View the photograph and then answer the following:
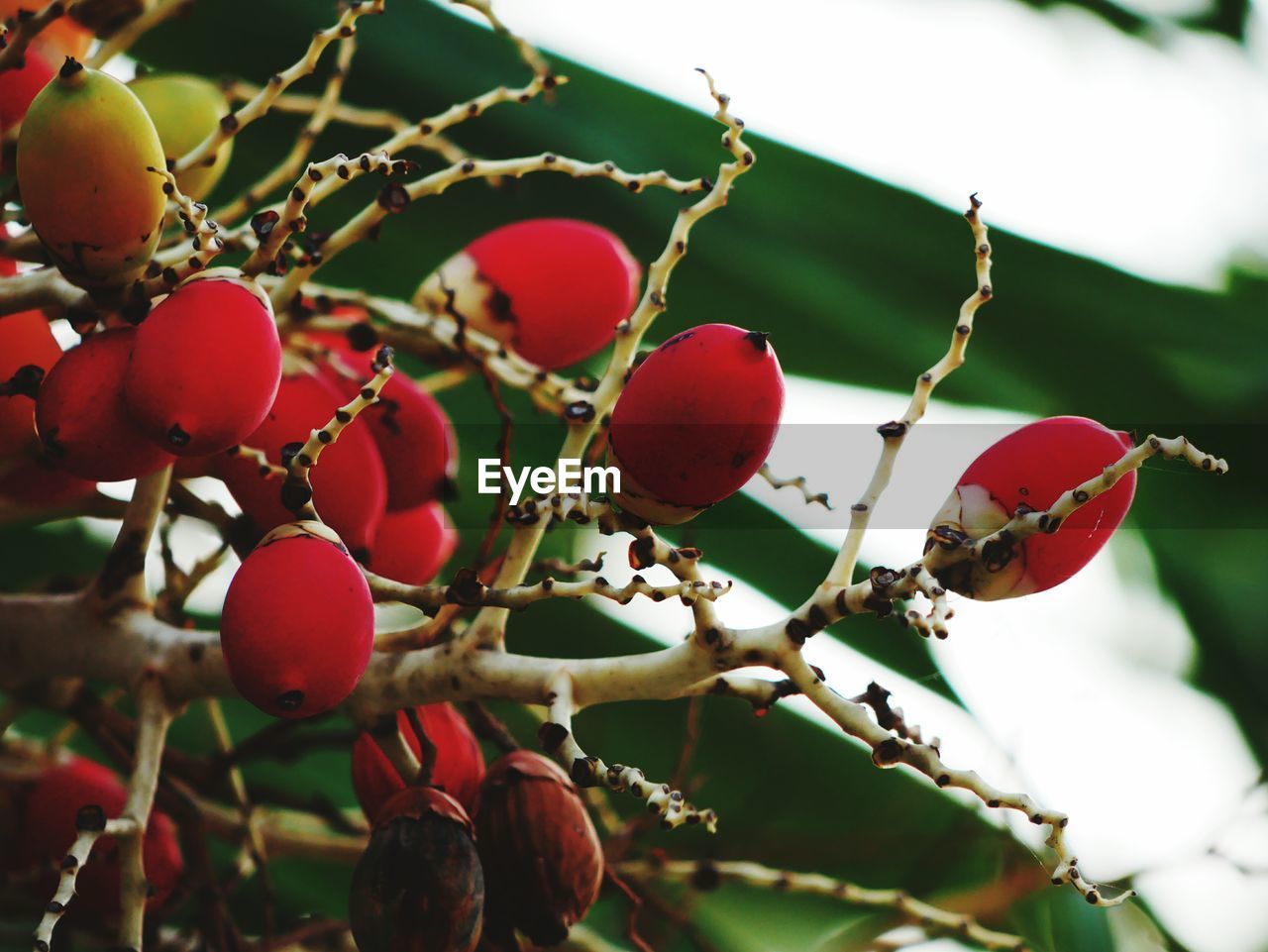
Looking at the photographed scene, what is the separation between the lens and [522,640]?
114 centimetres

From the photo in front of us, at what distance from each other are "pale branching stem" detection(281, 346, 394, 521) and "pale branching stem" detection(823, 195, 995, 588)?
19cm

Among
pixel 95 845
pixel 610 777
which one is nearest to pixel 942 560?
pixel 610 777

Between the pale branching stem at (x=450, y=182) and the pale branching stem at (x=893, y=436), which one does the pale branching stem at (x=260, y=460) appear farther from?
the pale branching stem at (x=893, y=436)

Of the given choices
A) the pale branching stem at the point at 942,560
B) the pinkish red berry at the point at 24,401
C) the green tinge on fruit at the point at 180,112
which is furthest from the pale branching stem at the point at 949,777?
the green tinge on fruit at the point at 180,112

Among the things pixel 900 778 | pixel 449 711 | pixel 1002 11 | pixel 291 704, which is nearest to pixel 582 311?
pixel 449 711

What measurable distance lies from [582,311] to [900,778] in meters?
0.49

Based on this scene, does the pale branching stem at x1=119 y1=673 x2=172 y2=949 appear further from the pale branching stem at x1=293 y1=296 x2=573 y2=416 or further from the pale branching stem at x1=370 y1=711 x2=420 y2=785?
the pale branching stem at x1=293 y1=296 x2=573 y2=416

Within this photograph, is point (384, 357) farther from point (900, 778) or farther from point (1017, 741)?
point (900, 778)

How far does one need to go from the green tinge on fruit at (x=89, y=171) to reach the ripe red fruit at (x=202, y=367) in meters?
0.04

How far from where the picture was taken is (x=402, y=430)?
0.78m

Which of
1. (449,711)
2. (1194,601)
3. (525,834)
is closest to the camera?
(525,834)

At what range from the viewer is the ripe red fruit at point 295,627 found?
562mm

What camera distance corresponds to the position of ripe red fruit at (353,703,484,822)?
2.43 feet

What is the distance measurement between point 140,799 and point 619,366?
29cm
